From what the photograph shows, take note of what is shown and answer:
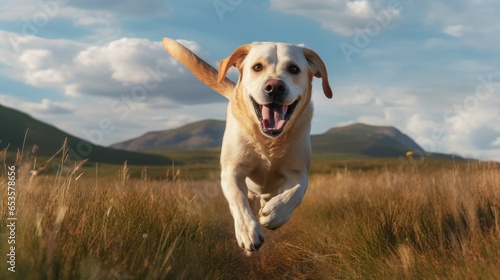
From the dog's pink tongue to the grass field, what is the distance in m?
1.28

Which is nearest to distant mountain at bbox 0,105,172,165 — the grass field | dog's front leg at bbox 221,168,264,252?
the grass field

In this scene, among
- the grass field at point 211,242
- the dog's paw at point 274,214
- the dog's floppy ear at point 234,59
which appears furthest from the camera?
the dog's floppy ear at point 234,59

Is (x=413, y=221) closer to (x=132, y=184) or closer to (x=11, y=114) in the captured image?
(x=132, y=184)

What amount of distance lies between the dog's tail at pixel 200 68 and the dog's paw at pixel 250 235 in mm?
2983

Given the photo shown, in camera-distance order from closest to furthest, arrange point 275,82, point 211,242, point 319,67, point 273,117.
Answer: point 275,82 < point 273,117 < point 319,67 < point 211,242

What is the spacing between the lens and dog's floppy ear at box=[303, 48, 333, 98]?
5676 mm

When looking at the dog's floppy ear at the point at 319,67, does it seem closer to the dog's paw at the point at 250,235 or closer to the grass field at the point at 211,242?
the grass field at the point at 211,242

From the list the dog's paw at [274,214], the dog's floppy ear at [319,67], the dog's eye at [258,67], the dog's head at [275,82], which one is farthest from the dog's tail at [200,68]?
the dog's paw at [274,214]

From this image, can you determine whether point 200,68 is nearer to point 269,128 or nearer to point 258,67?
point 258,67

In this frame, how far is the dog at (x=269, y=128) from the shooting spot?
5020 millimetres

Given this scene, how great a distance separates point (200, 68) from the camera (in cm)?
769

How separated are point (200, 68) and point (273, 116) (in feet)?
8.76

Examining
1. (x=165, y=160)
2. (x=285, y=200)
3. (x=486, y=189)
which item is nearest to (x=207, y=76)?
(x=285, y=200)

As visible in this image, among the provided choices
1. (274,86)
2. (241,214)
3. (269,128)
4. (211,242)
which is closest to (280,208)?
(241,214)
